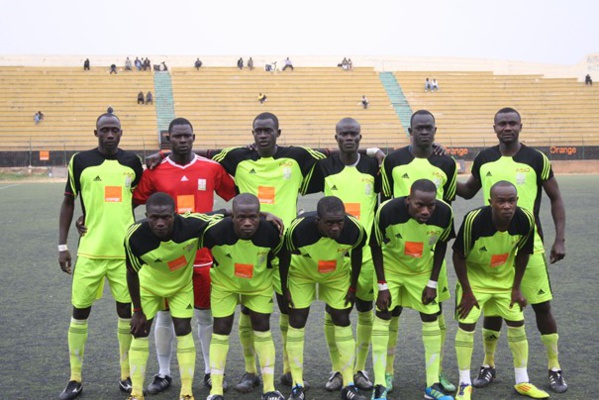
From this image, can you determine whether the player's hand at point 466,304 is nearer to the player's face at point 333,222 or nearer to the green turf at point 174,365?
the green turf at point 174,365

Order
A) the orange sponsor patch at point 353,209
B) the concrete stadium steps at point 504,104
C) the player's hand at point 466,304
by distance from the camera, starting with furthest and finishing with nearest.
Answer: the concrete stadium steps at point 504,104, the orange sponsor patch at point 353,209, the player's hand at point 466,304

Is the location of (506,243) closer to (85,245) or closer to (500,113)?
(500,113)

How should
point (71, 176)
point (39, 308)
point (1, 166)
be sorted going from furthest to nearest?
point (1, 166)
point (39, 308)
point (71, 176)

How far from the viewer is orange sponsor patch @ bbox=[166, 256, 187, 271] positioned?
5.31 meters

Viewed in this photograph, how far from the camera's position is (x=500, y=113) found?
586 cm

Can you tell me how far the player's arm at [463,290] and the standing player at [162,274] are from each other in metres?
1.95

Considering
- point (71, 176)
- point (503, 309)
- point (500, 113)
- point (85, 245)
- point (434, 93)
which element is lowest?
point (503, 309)

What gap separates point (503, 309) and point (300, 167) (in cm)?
206

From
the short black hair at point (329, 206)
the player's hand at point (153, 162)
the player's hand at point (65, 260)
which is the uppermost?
the player's hand at point (153, 162)

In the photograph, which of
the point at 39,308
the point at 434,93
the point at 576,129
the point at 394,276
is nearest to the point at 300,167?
the point at 394,276

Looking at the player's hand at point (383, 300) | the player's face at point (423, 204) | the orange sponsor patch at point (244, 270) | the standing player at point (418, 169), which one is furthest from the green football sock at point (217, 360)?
the player's face at point (423, 204)

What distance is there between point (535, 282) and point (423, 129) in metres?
1.51

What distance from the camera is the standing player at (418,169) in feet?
19.0

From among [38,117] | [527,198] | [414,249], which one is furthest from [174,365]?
[38,117]
